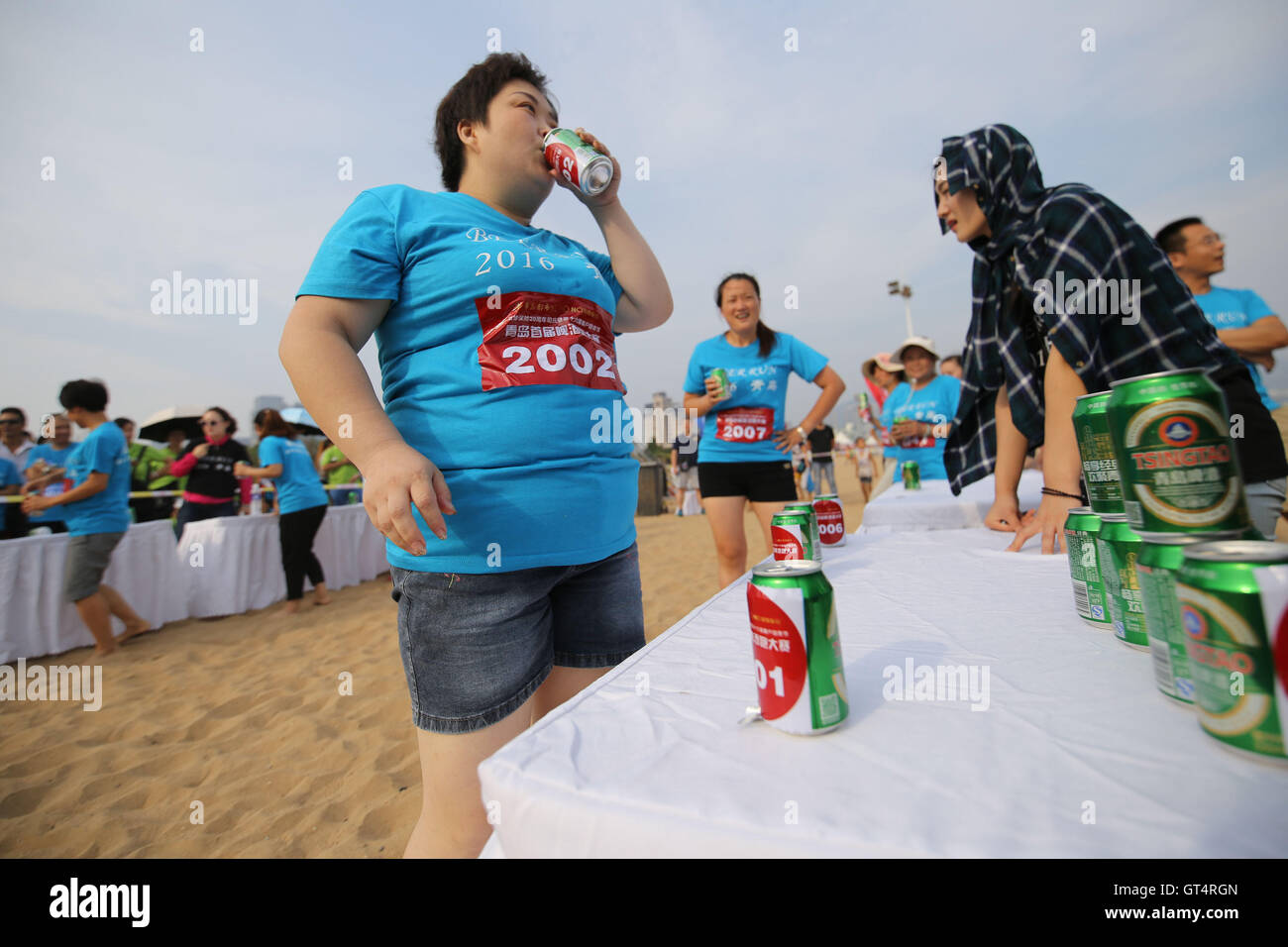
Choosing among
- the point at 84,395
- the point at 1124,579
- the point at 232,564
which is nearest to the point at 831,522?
the point at 1124,579

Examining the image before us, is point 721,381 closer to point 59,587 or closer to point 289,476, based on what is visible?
point 289,476

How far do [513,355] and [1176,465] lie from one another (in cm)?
91

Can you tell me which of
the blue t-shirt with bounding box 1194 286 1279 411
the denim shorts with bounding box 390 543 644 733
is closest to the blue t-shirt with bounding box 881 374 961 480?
the blue t-shirt with bounding box 1194 286 1279 411

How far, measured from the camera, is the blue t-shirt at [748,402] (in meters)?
2.90

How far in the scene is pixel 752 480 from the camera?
2.91 m

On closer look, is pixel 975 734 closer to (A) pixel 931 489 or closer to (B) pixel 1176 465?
(B) pixel 1176 465

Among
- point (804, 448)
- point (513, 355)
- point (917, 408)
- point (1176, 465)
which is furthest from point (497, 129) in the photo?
point (804, 448)

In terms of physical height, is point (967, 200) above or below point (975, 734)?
above

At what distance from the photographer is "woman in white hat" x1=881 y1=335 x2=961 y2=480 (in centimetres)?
381

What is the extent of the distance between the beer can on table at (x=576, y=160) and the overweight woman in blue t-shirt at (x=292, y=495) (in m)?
4.56

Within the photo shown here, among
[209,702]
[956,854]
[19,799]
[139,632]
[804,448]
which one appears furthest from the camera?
[804,448]

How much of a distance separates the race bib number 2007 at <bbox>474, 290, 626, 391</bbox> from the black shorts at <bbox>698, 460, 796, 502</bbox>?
188cm

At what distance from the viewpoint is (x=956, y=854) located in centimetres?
40

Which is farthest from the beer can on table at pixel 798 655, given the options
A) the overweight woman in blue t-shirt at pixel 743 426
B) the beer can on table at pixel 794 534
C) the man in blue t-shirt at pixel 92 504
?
the man in blue t-shirt at pixel 92 504
